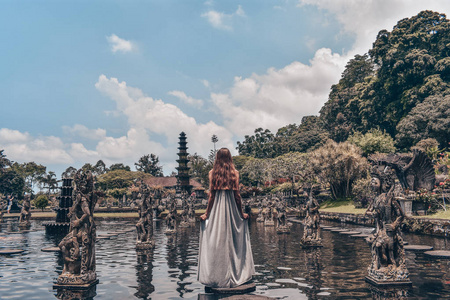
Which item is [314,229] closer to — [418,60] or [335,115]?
[418,60]

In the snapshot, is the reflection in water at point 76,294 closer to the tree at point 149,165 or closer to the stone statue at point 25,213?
the stone statue at point 25,213

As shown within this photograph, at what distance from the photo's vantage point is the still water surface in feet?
23.6

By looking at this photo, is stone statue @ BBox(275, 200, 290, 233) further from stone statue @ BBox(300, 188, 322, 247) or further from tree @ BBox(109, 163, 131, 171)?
tree @ BBox(109, 163, 131, 171)

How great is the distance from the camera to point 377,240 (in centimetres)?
752

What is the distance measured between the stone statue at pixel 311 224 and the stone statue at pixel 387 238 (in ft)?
17.5

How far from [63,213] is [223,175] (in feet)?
73.5

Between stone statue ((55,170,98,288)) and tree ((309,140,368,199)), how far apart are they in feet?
120

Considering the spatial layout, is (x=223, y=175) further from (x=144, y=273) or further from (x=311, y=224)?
(x=311, y=224)

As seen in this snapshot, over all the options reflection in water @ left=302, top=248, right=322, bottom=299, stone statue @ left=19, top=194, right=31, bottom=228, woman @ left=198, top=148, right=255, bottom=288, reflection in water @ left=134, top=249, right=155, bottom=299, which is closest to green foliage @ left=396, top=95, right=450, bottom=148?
reflection in water @ left=302, top=248, right=322, bottom=299

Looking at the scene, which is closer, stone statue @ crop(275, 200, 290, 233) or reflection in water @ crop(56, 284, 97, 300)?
reflection in water @ crop(56, 284, 97, 300)

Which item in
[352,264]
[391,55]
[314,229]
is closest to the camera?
[352,264]

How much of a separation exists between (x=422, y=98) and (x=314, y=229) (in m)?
41.2

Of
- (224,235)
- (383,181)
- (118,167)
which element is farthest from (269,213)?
(118,167)

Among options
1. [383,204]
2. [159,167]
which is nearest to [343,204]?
[383,204]
